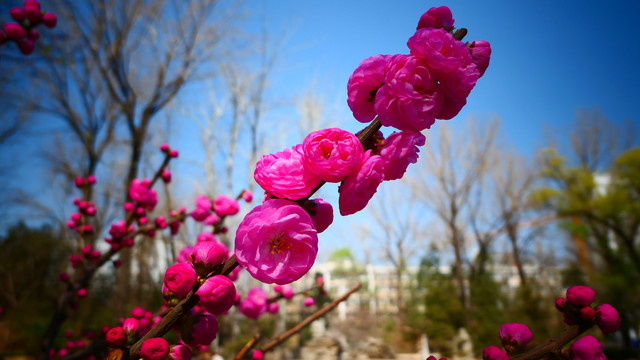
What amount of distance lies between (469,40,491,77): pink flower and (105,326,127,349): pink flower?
32.0 inches

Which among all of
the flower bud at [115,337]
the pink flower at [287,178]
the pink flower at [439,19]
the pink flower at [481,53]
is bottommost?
the flower bud at [115,337]

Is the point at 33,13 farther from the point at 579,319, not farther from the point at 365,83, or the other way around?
the point at 579,319

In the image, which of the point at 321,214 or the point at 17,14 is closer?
the point at 321,214

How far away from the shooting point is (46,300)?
11453mm

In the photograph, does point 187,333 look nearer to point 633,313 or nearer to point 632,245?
point 633,313

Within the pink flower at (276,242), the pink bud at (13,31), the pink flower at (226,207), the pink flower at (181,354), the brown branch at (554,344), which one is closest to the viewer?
the pink flower at (276,242)

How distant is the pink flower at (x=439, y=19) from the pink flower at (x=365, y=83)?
5.6 inches

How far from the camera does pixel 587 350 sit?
2.38ft

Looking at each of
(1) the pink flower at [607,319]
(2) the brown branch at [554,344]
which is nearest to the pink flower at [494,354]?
(2) the brown branch at [554,344]

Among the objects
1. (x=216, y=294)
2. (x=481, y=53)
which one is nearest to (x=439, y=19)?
(x=481, y=53)

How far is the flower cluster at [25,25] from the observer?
145 centimetres

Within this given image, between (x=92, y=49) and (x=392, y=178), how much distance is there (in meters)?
8.77

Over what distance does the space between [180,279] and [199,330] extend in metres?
0.14

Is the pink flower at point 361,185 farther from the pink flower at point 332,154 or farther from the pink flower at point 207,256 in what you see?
the pink flower at point 207,256
